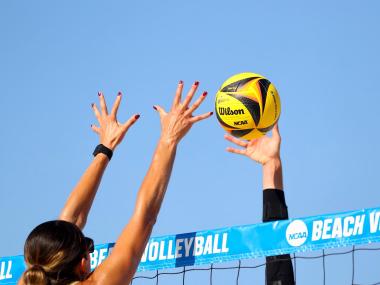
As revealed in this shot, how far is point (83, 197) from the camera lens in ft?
13.7

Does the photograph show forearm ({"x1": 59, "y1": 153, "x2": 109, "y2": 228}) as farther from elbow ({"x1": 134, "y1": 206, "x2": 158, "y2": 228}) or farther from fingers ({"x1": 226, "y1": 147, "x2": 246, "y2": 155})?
fingers ({"x1": 226, "y1": 147, "x2": 246, "y2": 155})

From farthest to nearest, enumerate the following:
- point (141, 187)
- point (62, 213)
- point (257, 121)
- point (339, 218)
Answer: point (257, 121)
point (339, 218)
point (62, 213)
point (141, 187)

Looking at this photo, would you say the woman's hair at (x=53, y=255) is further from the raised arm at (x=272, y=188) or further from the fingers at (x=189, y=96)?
the raised arm at (x=272, y=188)

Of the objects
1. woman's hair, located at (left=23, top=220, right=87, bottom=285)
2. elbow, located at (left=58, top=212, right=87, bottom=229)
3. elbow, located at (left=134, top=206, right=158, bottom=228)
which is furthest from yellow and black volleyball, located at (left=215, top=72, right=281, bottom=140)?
woman's hair, located at (left=23, top=220, right=87, bottom=285)

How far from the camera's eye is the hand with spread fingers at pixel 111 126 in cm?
479

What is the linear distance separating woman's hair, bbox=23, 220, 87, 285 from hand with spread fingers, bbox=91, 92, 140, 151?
175 centimetres

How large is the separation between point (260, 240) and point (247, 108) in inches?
51.0

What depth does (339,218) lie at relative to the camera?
5617 mm

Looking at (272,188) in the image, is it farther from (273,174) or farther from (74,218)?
(74,218)

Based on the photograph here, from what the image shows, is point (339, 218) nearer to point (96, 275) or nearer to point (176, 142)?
point (176, 142)

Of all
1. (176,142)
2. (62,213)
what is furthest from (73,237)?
(62,213)

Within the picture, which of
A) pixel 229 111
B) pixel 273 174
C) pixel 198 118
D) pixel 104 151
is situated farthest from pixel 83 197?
pixel 229 111

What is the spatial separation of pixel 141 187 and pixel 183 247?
3054mm

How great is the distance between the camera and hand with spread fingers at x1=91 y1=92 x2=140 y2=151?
4789mm
